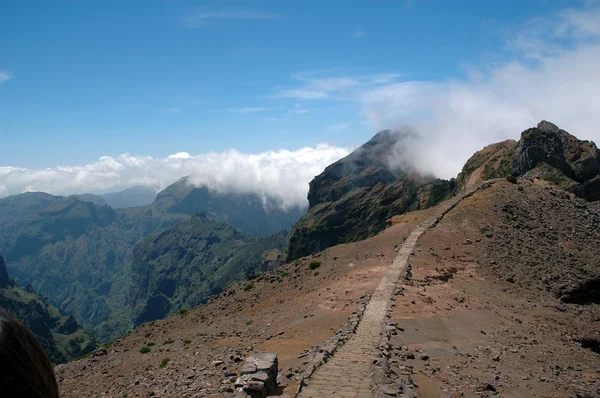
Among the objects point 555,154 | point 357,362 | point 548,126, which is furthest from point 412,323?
point 548,126

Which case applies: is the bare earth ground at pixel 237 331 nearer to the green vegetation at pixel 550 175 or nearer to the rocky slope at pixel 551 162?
the green vegetation at pixel 550 175

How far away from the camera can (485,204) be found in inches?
2525

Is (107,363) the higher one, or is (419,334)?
(419,334)

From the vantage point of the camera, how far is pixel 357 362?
21.1 metres

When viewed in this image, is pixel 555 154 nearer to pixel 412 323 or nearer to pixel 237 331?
pixel 412 323

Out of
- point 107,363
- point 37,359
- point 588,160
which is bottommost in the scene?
point 107,363

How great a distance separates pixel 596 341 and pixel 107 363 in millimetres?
38436

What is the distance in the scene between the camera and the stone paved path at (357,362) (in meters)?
17.5

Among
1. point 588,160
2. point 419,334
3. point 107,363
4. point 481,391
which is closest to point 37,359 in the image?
point 481,391

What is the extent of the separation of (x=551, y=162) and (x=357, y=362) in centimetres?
10038

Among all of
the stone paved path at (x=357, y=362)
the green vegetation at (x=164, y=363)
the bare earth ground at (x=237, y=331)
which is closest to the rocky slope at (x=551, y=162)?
the bare earth ground at (x=237, y=331)

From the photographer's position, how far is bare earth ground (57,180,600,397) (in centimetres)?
2305

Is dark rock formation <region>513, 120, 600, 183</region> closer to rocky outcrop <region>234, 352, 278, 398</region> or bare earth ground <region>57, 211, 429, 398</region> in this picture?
bare earth ground <region>57, 211, 429, 398</region>

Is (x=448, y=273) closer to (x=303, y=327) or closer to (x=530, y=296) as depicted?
(x=530, y=296)
